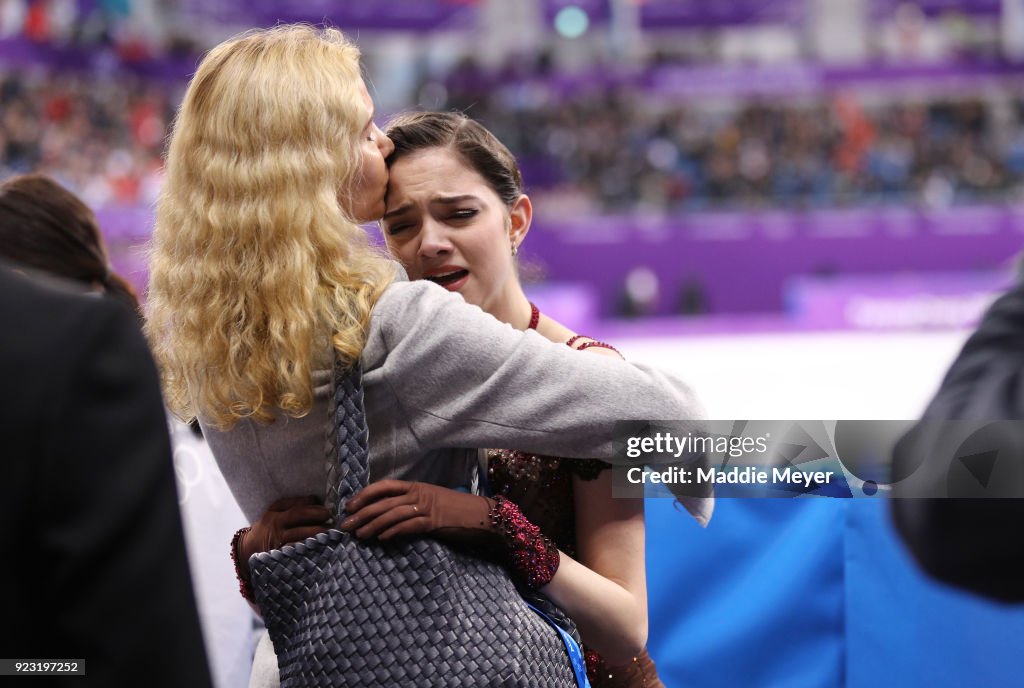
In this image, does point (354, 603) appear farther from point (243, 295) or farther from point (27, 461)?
point (27, 461)

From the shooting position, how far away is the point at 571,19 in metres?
17.6

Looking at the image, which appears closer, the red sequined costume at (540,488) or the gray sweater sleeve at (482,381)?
the gray sweater sleeve at (482,381)

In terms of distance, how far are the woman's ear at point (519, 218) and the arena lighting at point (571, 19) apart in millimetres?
15806

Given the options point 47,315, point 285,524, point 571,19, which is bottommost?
point 571,19

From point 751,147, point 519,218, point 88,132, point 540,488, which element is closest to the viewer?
point 540,488

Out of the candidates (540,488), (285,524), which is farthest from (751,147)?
(285,524)

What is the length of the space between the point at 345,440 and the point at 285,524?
126 millimetres

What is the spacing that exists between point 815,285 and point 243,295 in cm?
1194

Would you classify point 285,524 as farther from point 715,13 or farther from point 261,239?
point 715,13

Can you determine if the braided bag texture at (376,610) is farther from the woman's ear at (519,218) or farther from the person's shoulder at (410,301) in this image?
the woman's ear at (519,218)

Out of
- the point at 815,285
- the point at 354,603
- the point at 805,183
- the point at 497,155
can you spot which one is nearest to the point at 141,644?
the point at 354,603

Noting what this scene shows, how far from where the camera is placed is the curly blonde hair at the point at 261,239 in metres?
1.31

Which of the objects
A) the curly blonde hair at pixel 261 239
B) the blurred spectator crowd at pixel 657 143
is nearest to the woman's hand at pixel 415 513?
the curly blonde hair at pixel 261 239

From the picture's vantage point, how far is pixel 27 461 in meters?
0.72
